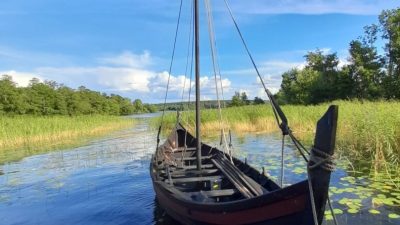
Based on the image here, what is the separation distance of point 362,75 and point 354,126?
3592 cm

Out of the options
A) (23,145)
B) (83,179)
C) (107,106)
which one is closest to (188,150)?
(83,179)

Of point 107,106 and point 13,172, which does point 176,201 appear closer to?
point 13,172

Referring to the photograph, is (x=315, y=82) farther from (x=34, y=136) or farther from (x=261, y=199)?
(x=261, y=199)

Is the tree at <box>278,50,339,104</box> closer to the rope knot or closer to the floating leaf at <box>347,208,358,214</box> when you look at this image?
the floating leaf at <box>347,208,358,214</box>

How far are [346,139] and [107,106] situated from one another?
77.1 m

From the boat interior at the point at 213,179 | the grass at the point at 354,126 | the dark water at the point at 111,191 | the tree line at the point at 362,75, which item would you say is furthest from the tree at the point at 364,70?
the boat interior at the point at 213,179

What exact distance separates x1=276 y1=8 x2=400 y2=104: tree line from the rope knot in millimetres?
40306

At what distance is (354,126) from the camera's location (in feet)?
40.8

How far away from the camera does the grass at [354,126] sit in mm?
10219

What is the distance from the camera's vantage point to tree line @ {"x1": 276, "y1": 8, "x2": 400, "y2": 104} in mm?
42875

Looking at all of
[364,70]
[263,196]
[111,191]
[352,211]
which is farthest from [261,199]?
[364,70]

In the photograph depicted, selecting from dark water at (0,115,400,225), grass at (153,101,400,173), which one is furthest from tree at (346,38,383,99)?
dark water at (0,115,400,225)

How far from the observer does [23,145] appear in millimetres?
24859

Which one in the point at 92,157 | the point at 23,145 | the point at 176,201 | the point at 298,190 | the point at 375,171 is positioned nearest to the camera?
the point at 298,190
